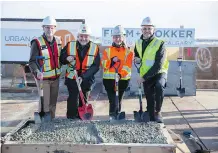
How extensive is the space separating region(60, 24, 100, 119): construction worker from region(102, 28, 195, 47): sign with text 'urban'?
578 cm

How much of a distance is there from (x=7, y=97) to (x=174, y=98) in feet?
16.6

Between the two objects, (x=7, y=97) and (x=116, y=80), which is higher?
(x=116, y=80)

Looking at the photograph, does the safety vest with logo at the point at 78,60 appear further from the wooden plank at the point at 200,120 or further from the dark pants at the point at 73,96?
the wooden plank at the point at 200,120

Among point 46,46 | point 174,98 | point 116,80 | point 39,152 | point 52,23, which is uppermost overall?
point 52,23

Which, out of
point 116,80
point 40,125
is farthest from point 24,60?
point 40,125

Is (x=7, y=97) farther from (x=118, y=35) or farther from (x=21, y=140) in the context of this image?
(x=21, y=140)

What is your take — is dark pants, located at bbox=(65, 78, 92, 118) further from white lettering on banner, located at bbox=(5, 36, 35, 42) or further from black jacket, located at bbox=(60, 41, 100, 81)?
white lettering on banner, located at bbox=(5, 36, 35, 42)

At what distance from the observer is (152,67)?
5914 mm

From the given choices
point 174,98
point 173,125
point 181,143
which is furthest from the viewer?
point 174,98

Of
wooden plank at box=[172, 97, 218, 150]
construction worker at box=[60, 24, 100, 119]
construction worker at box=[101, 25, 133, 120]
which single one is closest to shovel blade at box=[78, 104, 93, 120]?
construction worker at box=[60, 24, 100, 119]

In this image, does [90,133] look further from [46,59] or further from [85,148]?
[46,59]

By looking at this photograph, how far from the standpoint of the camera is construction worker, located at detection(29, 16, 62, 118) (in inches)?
231

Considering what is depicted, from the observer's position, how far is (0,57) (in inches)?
438

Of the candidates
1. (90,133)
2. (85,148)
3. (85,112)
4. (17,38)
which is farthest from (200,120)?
(17,38)
